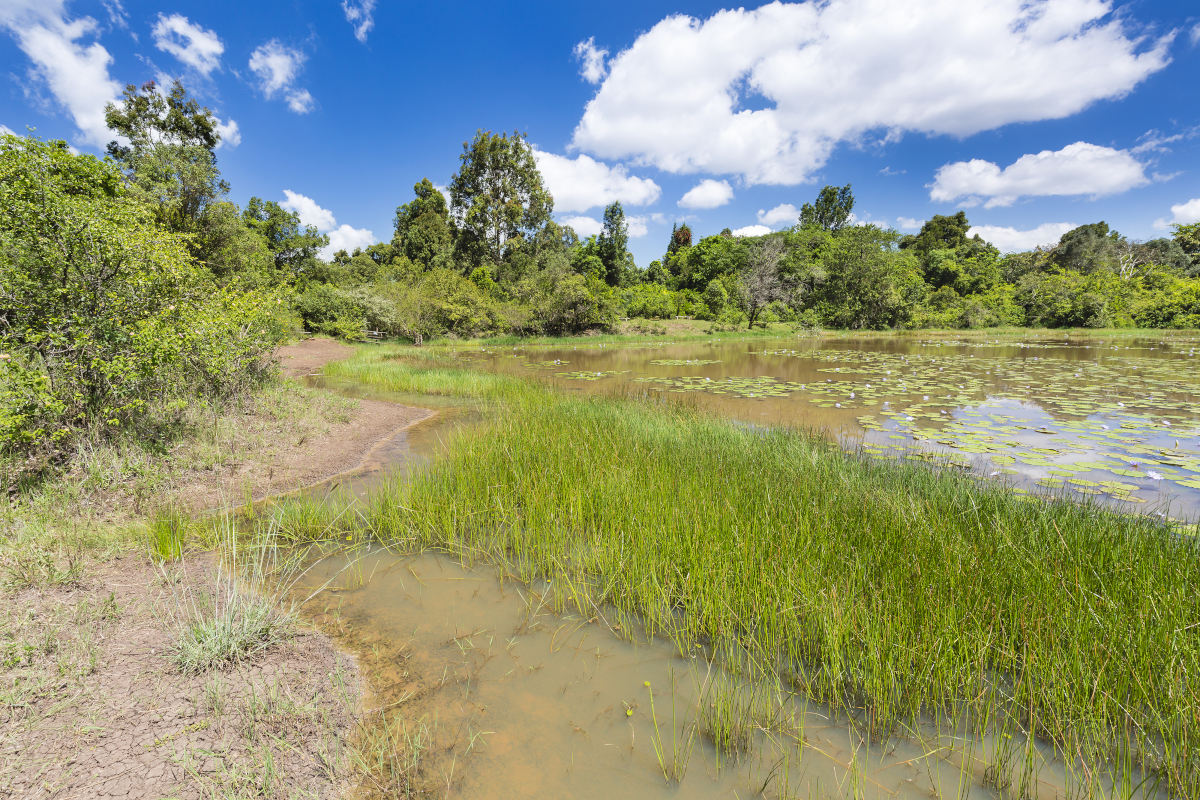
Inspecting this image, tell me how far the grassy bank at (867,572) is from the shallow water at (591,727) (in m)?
0.17

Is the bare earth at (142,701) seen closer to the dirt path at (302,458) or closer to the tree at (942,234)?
the dirt path at (302,458)

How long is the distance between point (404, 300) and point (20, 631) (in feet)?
78.4

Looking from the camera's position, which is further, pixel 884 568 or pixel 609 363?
pixel 609 363

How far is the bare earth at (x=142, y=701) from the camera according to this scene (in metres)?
1.69

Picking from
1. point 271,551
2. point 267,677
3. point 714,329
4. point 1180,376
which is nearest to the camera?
point 267,677

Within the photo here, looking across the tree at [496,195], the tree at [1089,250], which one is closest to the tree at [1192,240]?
the tree at [1089,250]

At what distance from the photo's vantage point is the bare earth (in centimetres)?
169

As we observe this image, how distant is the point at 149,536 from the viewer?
3.50m

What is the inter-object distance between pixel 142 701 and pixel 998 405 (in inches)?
437

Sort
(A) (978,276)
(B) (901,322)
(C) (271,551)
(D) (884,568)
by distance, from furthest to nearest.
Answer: (A) (978,276), (B) (901,322), (C) (271,551), (D) (884,568)

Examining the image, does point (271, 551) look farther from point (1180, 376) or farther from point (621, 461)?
point (1180, 376)

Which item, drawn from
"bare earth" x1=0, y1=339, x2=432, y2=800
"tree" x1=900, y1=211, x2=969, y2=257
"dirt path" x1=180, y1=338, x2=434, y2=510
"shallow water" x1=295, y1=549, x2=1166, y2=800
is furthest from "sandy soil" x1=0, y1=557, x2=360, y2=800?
"tree" x1=900, y1=211, x2=969, y2=257

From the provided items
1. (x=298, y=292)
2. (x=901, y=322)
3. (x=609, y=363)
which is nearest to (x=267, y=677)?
(x=609, y=363)

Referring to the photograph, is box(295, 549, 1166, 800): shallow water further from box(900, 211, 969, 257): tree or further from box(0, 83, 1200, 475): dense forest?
box(900, 211, 969, 257): tree
